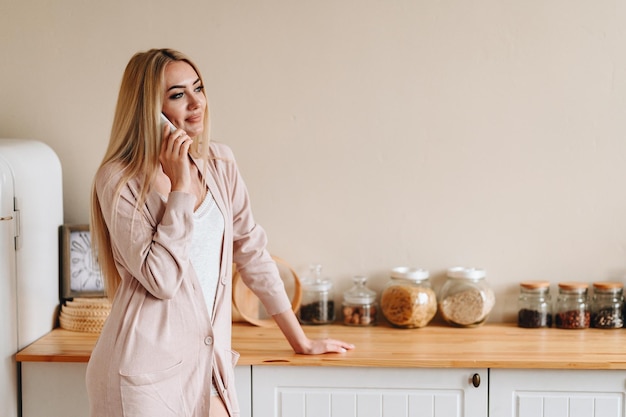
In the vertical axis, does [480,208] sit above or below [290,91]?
below

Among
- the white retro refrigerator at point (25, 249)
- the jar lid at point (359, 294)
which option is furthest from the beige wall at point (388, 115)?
the white retro refrigerator at point (25, 249)

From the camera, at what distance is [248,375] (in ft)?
7.99

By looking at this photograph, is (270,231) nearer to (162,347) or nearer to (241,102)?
(241,102)

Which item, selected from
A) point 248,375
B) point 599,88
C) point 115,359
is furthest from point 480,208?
point 115,359

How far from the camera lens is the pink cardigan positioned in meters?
2.00

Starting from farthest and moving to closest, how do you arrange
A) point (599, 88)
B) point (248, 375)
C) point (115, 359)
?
point (599, 88), point (248, 375), point (115, 359)

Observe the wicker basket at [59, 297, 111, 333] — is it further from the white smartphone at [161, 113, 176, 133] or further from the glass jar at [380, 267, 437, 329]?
the glass jar at [380, 267, 437, 329]

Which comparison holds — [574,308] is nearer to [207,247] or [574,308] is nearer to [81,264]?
[207,247]

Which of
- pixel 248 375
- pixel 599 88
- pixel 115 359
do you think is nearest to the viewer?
pixel 115 359

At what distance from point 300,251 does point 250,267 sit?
52 centimetres

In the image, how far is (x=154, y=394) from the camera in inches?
79.7

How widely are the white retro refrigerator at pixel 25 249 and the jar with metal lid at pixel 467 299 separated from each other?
132 cm

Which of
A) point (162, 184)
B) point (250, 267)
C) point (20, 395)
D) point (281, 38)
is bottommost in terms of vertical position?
point (20, 395)

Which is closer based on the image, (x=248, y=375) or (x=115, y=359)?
(x=115, y=359)
